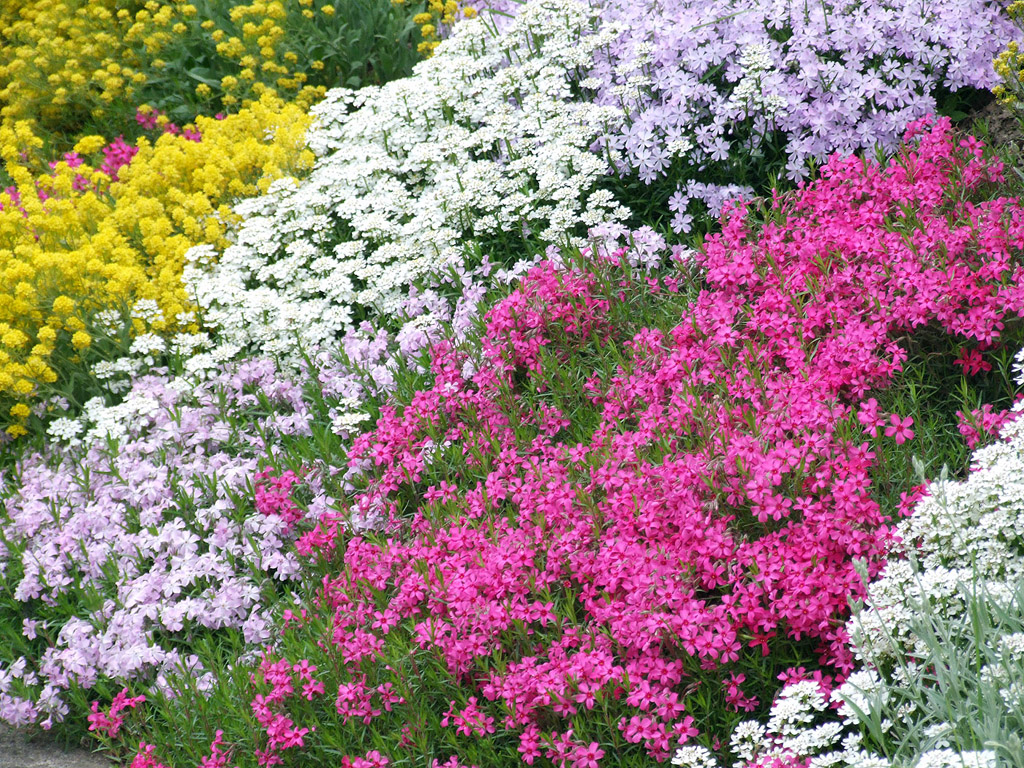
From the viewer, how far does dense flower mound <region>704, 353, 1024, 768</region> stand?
2.29 metres

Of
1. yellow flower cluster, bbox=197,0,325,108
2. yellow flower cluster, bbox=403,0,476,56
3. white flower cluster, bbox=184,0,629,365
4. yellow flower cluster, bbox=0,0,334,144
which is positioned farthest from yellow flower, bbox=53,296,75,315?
yellow flower cluster, bbox=403,0,476,56

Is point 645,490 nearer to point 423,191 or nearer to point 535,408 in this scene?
point 535,408

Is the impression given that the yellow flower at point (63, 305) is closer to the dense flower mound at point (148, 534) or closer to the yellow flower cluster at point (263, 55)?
the dense flower mound at point (148, 534)

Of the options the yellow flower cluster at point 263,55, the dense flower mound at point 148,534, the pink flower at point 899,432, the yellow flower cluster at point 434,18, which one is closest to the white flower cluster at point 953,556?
the pink flower at point 899,432

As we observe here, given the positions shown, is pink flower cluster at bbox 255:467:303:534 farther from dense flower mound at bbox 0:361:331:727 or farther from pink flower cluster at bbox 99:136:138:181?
pink flower cluster at bbox 99:136:138:181

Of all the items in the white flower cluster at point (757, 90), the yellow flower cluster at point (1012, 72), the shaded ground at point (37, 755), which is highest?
the white flower cluster at point (757, 90)

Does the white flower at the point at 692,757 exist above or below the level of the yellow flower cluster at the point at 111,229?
below

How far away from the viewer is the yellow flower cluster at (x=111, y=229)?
18.2 ft

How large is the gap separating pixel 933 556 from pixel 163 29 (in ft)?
27.0

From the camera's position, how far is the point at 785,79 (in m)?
5.04

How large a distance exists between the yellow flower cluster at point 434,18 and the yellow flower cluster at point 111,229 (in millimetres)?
1176

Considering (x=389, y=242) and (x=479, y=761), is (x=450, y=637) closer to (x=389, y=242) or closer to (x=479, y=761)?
(x=479, y=761)

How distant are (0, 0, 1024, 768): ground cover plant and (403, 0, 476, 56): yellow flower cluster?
2.45ft

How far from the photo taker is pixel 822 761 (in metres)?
2.39
